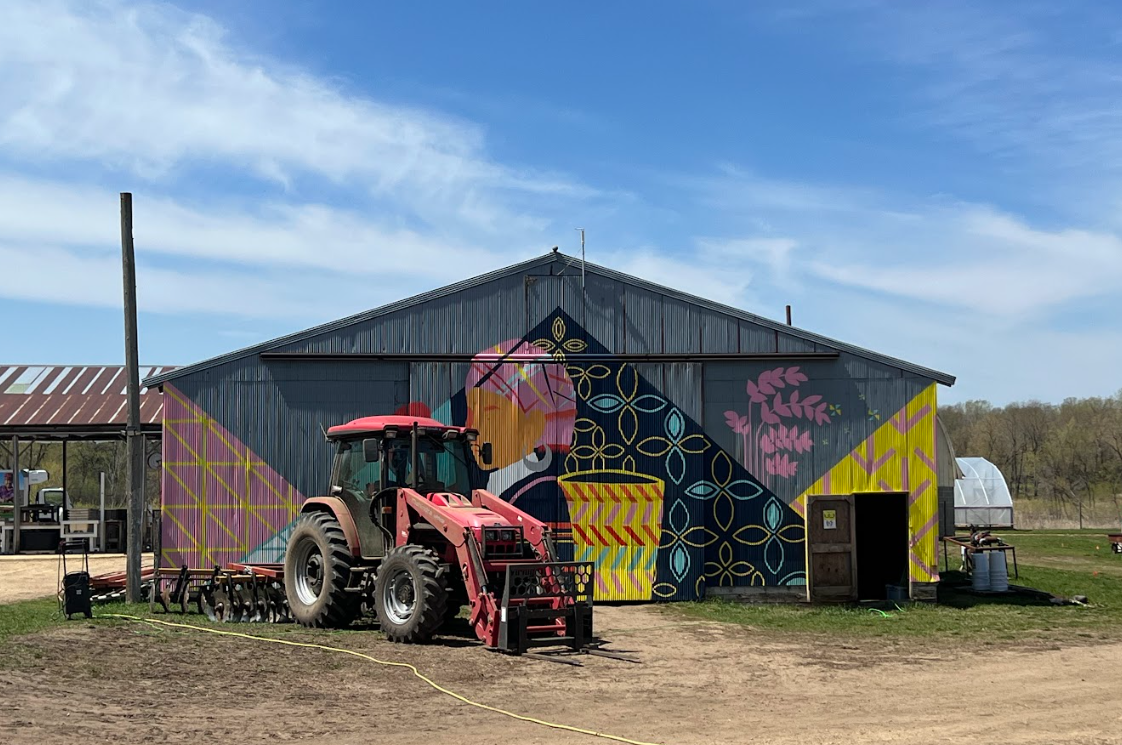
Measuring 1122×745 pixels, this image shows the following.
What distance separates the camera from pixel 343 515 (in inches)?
619

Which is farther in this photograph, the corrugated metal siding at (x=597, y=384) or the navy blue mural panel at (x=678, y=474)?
the navy blue mural panel at (x=678, y=474)

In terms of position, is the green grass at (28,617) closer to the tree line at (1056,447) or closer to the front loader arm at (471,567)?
the front loader arm at (471,567)

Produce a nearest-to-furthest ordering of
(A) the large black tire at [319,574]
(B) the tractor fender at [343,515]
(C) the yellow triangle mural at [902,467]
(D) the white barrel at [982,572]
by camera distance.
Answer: (A) the large black tire at [319,574] < (B) the tractor fender at [343,515] < (C) the yellow triangle mural at [902,467] < (D) the white barrel at [982,572]

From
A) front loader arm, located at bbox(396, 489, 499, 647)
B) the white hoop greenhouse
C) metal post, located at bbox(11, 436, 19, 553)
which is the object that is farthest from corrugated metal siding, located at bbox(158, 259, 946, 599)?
the white hoop greenhouse

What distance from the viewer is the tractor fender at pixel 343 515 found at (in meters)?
15.5

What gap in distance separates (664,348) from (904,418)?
13.9 ft

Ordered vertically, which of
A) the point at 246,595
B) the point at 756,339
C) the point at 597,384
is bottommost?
the point at 246,595

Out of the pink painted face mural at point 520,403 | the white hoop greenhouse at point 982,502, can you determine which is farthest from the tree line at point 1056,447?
the pink painted face mural at point 520,403

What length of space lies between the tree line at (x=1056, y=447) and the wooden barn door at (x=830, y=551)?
51.9m

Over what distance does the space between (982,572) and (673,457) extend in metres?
6.96

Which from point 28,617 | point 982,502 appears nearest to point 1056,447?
point 982,502

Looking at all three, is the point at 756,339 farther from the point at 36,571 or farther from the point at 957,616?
the point at 36,571

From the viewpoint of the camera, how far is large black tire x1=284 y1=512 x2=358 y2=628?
15289 millimetres

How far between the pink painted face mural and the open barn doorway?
538 cm
